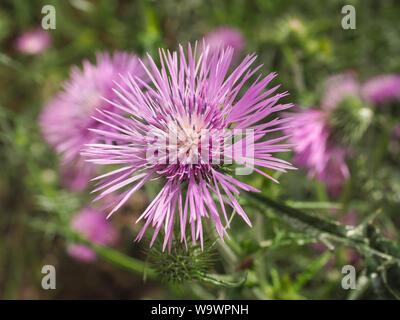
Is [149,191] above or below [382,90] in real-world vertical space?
below

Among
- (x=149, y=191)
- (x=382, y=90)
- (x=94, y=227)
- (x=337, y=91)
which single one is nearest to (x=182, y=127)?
(x=149, y=191)

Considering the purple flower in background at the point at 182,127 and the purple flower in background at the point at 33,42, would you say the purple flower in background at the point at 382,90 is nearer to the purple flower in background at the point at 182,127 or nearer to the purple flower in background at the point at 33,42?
the purple flower in background at the point at 182,127

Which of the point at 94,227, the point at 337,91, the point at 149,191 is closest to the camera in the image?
the point at 149,191

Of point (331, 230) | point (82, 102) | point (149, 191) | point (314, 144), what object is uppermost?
point (82, 102)

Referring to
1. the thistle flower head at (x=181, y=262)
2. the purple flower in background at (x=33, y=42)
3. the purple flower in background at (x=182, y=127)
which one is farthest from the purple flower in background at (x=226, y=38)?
the thistle flower head at (x=181, y=262)

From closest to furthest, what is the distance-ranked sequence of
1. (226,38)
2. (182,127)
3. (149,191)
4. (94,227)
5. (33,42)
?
(182,127) → (149,191) → (94,227) → (226,38) → (33,42)

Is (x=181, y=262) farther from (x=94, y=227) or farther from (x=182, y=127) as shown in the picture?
Result: (x=94, y=227)
